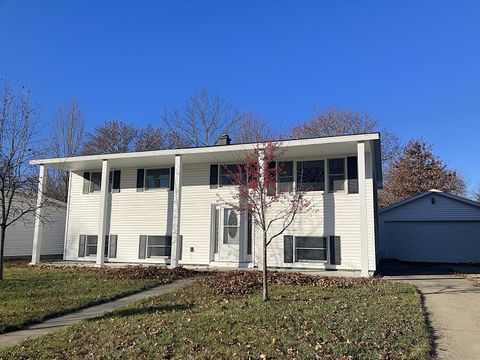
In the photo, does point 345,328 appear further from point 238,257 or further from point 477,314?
point 238,257

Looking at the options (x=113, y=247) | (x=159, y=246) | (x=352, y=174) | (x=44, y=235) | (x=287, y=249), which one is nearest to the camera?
(x=352, y=174)

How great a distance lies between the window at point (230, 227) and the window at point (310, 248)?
2341 millimetres

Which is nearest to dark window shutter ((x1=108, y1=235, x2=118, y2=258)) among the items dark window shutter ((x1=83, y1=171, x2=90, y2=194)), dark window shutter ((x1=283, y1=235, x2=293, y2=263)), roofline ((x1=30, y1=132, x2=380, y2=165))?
dark window shutter ((x1=83, y1=171, x2=90, y2=194))

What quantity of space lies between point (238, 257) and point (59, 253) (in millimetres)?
11576

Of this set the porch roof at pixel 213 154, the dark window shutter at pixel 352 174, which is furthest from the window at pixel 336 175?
the porch roof at pixel 213 154

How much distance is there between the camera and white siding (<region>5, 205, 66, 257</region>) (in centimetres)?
1995

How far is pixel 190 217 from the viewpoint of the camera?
652 inches

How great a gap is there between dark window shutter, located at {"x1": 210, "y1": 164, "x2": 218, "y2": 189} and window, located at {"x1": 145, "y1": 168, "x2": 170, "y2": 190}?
78.3 inches

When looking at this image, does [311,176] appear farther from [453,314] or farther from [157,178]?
[453,314]

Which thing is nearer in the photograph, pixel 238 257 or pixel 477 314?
pixel 477 314

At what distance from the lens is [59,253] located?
859 inches

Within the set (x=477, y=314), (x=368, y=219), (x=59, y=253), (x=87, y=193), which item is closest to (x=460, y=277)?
(x=368, y=219)

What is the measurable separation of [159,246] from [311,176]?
6893 millimetres

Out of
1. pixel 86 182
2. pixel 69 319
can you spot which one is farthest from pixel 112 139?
pixel 69 319
